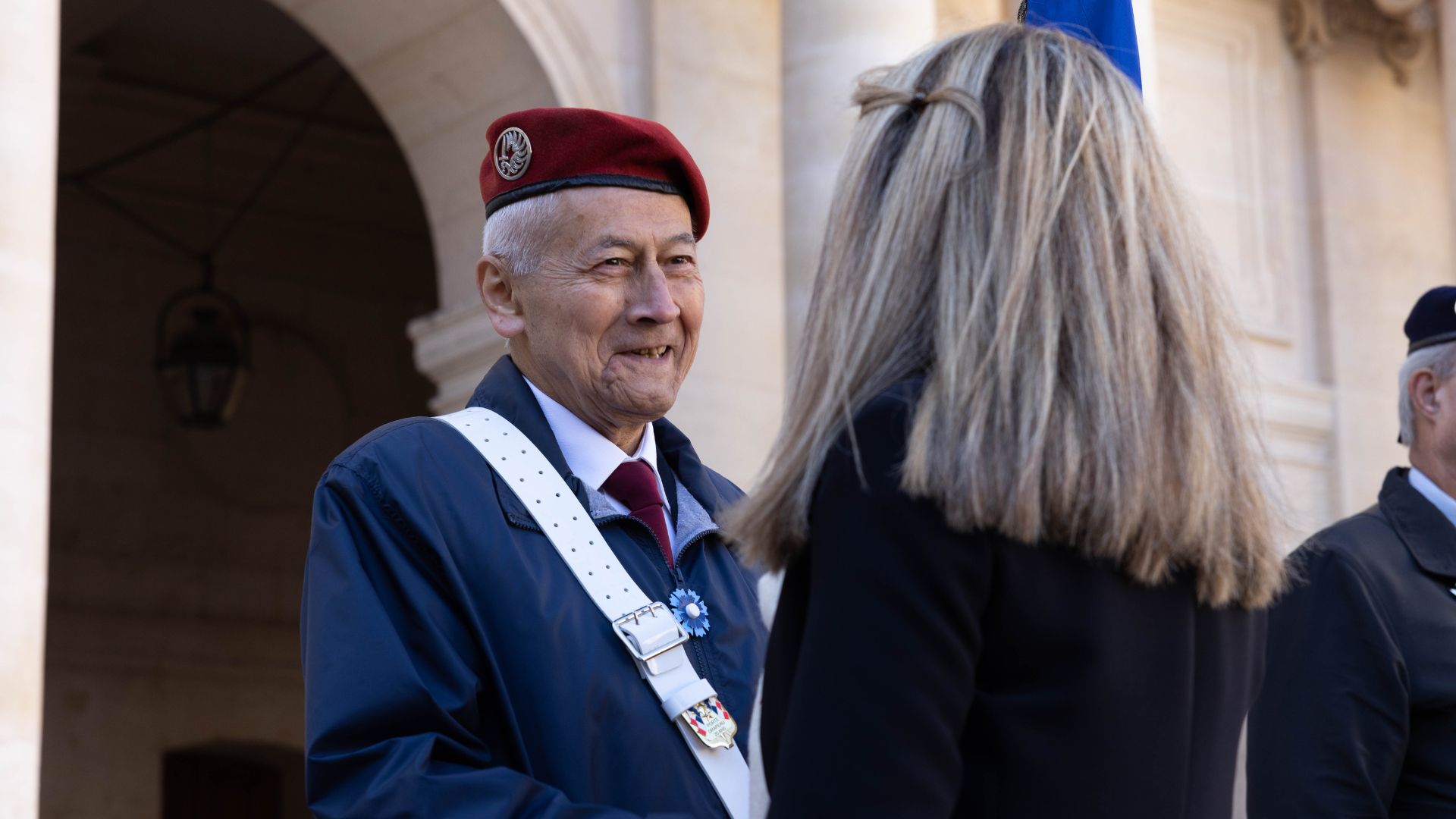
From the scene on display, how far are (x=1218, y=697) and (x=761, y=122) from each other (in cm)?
526

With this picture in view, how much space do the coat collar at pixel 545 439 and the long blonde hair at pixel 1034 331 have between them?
745 mm

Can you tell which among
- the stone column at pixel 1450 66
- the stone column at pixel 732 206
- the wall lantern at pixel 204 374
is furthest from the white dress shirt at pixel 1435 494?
the wall lantern at pixel 204 374

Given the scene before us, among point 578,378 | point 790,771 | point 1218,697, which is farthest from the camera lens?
point 578,378

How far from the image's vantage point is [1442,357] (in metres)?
3.57

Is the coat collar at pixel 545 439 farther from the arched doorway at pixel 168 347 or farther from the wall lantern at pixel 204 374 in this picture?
the arched doorway at pixel 168 347

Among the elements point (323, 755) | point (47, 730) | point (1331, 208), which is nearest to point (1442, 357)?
point (323, 755)

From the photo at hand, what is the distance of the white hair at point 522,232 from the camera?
8.29 feet

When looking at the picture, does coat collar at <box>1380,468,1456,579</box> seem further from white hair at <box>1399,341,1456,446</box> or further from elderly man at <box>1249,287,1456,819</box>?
white hair at <box>1399,341,1456,446</box>

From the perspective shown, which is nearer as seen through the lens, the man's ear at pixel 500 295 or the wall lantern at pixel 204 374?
the man's ear at pixel 500 295

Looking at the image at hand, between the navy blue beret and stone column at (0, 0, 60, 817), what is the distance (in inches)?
113

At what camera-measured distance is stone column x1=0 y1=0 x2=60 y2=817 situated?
4137mm

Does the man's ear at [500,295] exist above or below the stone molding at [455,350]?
above

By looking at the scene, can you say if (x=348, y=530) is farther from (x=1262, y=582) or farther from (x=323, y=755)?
(x=1262, y=582)

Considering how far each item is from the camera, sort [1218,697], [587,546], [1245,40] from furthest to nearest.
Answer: [1245,40]
[587,546]
[1218,697]
